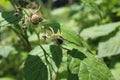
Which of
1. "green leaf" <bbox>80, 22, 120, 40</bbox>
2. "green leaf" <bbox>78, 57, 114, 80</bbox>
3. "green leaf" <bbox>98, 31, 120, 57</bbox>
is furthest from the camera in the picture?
"green leaf" <bbox>80, 22, 120, 40</bbox>

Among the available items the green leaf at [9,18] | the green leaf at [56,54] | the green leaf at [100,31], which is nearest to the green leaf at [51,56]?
the green leaf at [56,54]

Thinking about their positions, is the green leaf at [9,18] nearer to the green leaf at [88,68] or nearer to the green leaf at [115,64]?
the green leaf at [88,68]

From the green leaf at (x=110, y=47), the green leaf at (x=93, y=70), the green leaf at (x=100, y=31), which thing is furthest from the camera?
the green leaf at (x=100, y=31)

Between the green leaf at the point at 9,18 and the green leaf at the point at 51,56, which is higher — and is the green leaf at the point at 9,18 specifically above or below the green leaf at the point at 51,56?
above

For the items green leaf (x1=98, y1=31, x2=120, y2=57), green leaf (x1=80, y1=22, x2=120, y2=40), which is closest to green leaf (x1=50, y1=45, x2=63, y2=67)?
green leaf (x1=98, y1=31, x2=120, y2=57)

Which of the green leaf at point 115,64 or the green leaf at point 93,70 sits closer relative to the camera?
the green leaf at point 93,70

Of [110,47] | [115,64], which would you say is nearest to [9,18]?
[110,47]

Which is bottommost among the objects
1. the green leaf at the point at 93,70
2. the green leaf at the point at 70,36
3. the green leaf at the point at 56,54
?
the green leaf at the point at 93,70

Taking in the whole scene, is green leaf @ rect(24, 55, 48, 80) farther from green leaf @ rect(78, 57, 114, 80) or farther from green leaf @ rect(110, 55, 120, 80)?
green leaf @ rect(110, 55, 120, 80)
